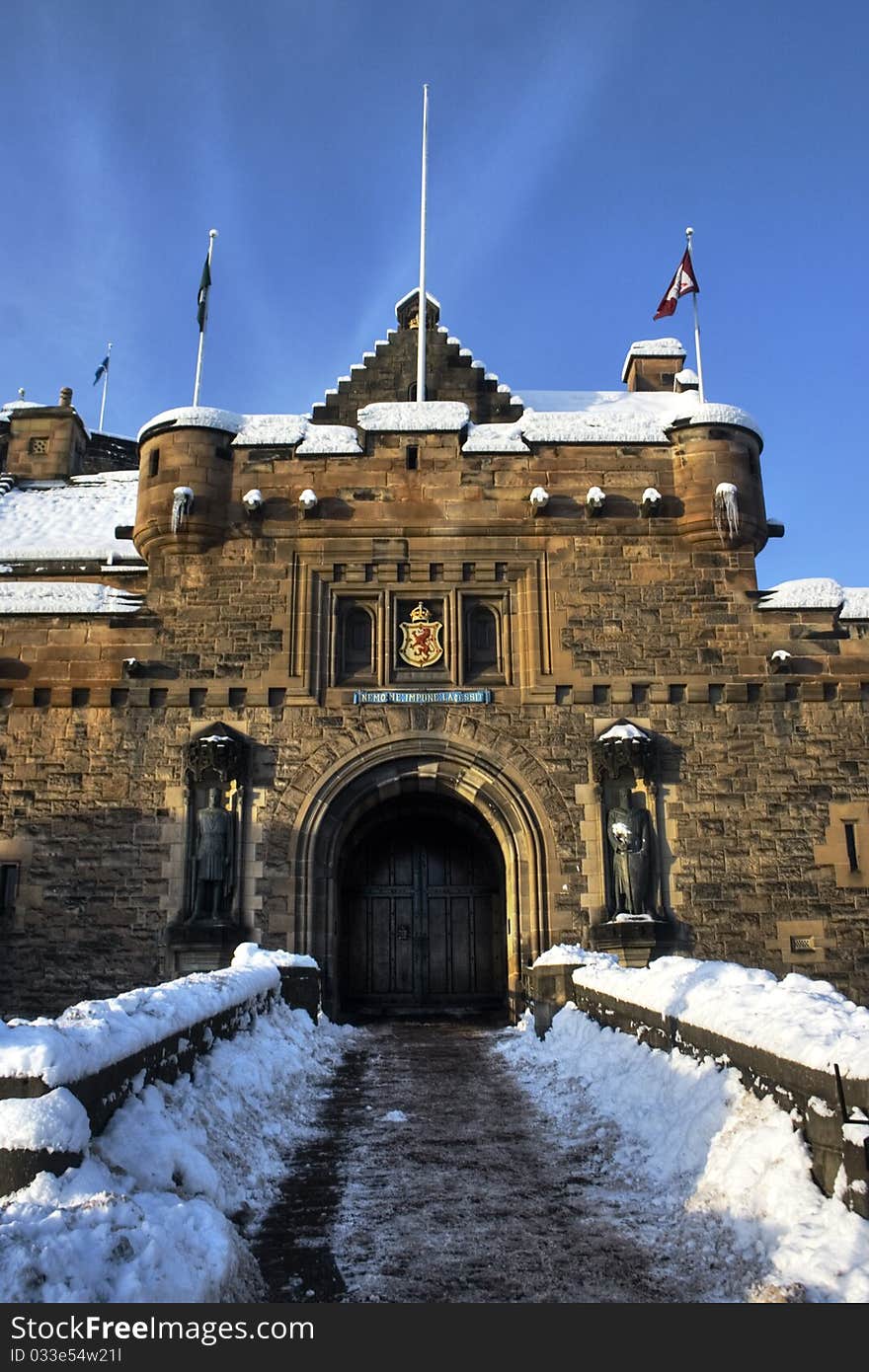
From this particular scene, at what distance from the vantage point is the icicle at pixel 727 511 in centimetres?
1688

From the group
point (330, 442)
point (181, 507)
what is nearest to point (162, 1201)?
point (181, 507)

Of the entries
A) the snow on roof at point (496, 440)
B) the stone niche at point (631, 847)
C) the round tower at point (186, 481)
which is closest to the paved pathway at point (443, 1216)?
the stone niche at point (631, 847)

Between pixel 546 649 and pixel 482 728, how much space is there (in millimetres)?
1596

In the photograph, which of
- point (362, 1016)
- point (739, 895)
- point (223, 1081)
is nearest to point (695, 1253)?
point (223, 1081)

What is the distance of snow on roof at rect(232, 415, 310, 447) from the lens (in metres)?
17.5

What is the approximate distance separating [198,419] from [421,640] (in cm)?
510

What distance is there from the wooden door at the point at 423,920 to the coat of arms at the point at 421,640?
9.65 feet

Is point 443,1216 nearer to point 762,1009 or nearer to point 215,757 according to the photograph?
point 762,1009

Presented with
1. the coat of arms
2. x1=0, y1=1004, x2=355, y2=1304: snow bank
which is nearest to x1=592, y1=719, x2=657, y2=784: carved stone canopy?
the coat of arms

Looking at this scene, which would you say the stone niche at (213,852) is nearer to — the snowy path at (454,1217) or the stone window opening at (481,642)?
the stone window opening at (481,642)

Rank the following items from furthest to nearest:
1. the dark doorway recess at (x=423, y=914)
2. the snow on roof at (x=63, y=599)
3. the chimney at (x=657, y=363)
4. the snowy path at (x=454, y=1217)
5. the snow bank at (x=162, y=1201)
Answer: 1. the chimney at (x=657, y=363)
2. the dark doorway recess at (x=423, y=914)
3. the snow on roof at (x=63, y=599)
4. the snowy path at (x=454, y=1217)
5. the snow bank at (x=162, y=1201)

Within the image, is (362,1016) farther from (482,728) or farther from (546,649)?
(546,649)

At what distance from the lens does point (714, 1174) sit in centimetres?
540

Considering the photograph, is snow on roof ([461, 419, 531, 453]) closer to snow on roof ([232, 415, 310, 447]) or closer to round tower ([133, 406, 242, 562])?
snow on roof ([232, 415, 310, 447])
